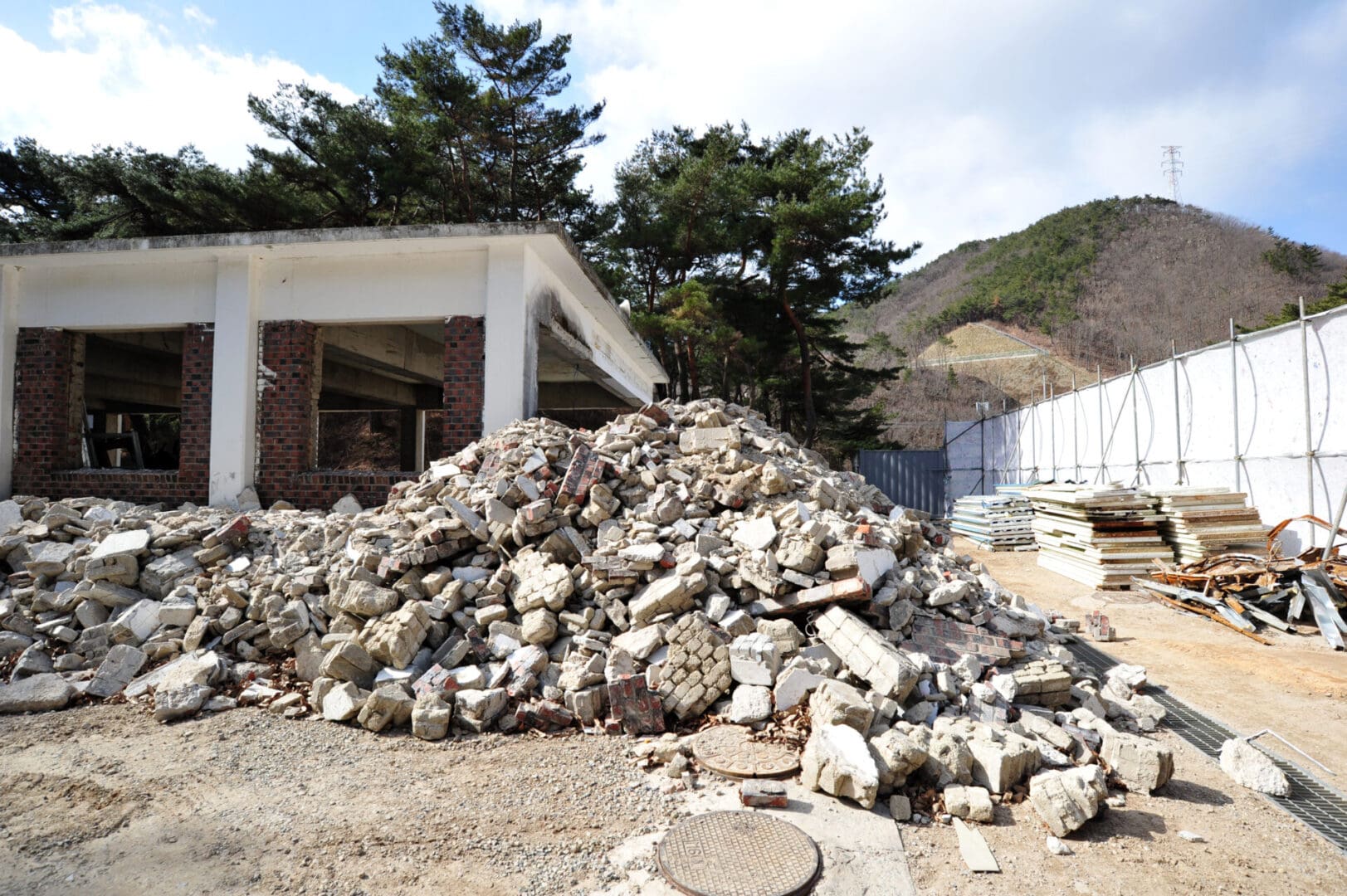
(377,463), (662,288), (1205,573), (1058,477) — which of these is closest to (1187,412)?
(1205,573)

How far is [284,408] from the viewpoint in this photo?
907 centimetres

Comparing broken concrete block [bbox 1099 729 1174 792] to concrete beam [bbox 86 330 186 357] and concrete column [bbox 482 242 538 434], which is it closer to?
concrete column [bbox 482 242 538 434]

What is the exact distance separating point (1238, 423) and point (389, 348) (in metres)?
13.2

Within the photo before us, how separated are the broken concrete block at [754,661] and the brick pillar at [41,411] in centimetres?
1041

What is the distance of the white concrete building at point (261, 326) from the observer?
8.61 meters

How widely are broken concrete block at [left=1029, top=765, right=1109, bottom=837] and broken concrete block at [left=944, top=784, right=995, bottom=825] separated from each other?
231 mm

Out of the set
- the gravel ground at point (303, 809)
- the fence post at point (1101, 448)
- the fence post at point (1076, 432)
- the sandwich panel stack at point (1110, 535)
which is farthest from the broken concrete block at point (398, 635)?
the fence post at point (1076, 432)

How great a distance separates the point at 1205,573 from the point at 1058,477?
754 centimetres

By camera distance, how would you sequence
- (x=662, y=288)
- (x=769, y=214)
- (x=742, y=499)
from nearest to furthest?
(x=742, y=499) → (x=769, y=214) → (x=662, y=288)

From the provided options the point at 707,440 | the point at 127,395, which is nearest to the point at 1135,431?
the point at 707,440

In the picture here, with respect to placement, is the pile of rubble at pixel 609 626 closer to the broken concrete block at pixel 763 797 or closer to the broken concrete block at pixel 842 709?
the broken concrete block at pixel 842 709

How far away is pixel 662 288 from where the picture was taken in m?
22.7

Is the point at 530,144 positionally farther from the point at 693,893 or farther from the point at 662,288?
the point at 693,893

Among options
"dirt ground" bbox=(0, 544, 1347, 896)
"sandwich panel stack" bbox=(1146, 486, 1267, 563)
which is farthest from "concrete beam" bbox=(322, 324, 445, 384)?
"sandwich panel stack" bbox=(1146, 486, 1267, 563)
